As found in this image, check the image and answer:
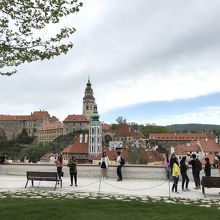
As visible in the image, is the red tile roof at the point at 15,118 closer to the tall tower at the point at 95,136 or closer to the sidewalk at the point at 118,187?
the tall tower at the point at 95,136

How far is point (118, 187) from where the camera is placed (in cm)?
1909

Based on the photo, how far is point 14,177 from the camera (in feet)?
78.1

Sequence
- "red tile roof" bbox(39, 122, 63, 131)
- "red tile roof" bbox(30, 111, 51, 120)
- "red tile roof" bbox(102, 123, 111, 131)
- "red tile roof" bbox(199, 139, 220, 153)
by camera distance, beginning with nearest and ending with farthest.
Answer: "red tile roof" bbox(199, 139, 220, 153), "red tile roof" bbox(102, 123, 111, 131), "red tile roof" bbox(39, 122, 63, 131), "red tile roof" bbox(30, 111, 51, 120)

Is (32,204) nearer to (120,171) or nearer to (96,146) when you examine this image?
(120,171)

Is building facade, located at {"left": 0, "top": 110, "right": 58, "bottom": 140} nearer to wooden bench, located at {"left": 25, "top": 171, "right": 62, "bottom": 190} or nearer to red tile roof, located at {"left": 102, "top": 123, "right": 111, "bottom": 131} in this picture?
red tile roof, located at {"left": 102, "top": 123, "right": 111, "bottom": 131}

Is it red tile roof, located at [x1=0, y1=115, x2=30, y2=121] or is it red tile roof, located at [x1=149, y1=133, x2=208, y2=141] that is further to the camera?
red tile roof, located at [x1=0, y1=115, x2=30, y2=121]

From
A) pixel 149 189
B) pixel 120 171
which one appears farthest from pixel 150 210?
pixel 120 171

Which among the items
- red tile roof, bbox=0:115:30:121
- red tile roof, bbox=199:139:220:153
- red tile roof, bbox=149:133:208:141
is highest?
red tile roof, bbox=0:115:30:121

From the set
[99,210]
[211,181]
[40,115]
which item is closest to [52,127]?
[40,115]

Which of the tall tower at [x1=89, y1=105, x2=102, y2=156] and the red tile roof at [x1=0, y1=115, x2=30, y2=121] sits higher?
the red tile roof at [x1=0, y1=115, x2=30, y2=121]

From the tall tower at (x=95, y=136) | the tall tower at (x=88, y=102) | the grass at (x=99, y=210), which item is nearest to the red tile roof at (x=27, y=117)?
the tall tower at (x=88, y=102)

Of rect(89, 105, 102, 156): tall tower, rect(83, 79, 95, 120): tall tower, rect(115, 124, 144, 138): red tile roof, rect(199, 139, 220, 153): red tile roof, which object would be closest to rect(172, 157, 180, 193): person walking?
rect(199, 139, 220, 153): red tile roof

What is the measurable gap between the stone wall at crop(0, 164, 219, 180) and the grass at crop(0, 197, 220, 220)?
8.34 metres

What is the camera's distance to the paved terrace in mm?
17219
